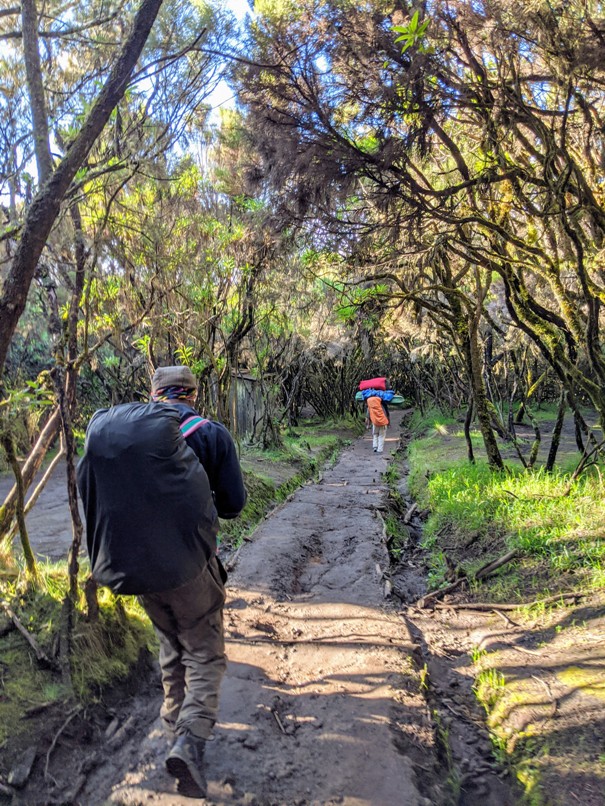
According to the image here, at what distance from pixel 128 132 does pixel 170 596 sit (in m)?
3.63

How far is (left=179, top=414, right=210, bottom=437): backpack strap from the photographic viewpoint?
305 centimetres

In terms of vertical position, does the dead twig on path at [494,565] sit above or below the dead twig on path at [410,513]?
above

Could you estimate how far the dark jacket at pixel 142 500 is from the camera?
2645mm

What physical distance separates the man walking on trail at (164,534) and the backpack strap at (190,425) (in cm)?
15

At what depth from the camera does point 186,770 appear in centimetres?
264

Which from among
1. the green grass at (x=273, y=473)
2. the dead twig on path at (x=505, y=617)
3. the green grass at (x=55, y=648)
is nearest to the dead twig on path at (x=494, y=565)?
the dead twig on path at (x=505, y=617)

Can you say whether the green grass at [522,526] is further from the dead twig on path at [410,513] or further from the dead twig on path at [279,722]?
the dead twig on path at [279,722]

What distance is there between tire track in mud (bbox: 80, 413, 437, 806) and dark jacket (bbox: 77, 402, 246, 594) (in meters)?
1.10

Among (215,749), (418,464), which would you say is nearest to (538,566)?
(215,749)

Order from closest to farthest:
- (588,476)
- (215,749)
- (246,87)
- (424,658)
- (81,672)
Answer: (215,749), (81,672), (424,658), (246,87), (588,476)

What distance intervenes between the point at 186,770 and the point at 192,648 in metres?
0.55

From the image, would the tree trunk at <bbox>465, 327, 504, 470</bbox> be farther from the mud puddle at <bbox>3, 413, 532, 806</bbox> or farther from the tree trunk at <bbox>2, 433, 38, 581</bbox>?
the tree trunk at <bbox>2, 433, 38, 581</bbox>

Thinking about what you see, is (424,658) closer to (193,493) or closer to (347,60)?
(193,493)

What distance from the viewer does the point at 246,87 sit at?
493 cm
